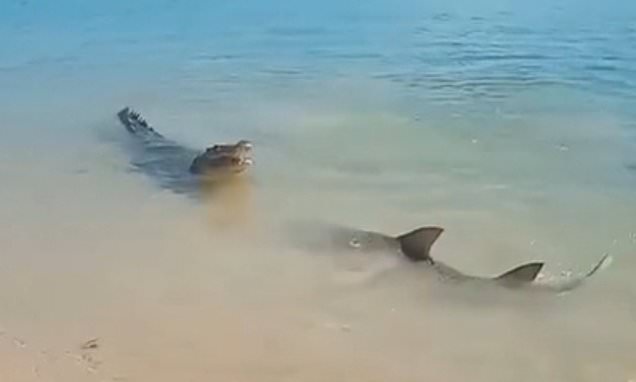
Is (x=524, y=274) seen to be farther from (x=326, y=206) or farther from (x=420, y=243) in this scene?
(x=326, y=206)

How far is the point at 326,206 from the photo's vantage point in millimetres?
6719

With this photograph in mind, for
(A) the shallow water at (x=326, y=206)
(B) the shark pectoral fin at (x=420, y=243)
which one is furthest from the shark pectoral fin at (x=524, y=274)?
(B) the shark pectoral fin at (x=420, y=243)

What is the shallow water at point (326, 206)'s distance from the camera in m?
4.59

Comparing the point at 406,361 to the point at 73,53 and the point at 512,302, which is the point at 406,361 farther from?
the point at 73,53

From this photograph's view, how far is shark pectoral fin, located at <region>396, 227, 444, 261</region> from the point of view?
5.73 m

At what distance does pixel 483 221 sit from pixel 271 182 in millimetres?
1795

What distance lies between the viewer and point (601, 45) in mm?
11828

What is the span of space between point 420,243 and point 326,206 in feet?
3.70

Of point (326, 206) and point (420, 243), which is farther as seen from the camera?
point (326, 206)

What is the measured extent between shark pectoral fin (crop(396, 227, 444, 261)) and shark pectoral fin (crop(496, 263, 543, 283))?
1.80 feet

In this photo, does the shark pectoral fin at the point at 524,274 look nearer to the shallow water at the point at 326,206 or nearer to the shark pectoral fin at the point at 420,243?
the shallow water at the point at 326,206

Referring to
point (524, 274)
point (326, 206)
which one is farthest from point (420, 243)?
point (326, 206)

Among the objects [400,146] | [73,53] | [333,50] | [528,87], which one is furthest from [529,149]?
[73,53]

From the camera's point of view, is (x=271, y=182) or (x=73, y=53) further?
(x=73, y=53)
